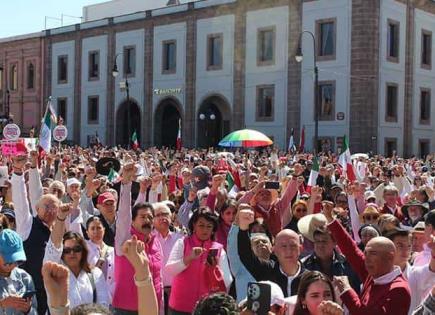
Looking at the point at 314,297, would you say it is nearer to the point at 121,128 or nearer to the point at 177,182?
the point at 177,182

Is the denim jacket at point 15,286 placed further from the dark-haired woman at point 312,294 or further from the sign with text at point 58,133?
the sign with text at point 58,133

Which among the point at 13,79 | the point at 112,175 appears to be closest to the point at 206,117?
the point at 13,79

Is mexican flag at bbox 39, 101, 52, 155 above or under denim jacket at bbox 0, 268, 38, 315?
above

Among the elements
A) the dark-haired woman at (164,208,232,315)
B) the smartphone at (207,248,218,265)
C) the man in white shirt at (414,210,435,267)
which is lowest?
the dark-haired woman at (164,208,232,315)

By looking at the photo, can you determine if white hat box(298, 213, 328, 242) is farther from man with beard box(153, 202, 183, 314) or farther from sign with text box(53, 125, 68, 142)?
sign with text box(53, 125, 68, 142)

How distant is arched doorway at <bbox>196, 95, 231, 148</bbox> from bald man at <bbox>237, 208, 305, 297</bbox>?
3527 cm

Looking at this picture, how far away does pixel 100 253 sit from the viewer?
6375 mm

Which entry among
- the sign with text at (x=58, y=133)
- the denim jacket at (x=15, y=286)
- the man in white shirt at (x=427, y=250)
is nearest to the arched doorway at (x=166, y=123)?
the sign with text at (x=58, y=133)

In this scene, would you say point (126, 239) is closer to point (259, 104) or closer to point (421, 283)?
point (421, 283)

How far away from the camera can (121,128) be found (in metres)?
46.4

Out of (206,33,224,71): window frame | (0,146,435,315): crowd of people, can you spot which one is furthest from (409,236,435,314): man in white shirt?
(206,33,224,71): window frame

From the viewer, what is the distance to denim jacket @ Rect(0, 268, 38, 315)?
4723 mm

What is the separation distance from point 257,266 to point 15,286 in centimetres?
199

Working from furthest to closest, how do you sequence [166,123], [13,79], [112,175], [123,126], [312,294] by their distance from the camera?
[13,79], [123,126], [166,123], [112,175], [312,294]
